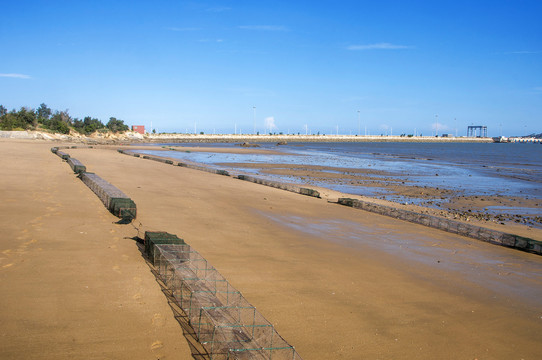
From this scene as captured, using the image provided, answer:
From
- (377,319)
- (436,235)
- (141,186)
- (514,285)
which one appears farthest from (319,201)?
(377,319)

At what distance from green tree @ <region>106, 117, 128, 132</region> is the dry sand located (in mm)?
90945

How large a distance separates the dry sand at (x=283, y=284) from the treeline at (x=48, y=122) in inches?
2367

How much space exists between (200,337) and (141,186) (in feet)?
36.3

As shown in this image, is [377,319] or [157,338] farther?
[377,319]

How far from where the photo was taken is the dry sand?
14.2ft

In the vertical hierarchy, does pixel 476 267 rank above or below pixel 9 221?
below

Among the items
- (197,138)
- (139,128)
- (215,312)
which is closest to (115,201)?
(215,312)

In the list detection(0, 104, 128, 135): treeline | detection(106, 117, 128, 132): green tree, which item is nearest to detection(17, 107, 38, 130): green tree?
detection(0, 104, 128, 135): treeline

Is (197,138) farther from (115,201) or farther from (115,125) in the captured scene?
(115,201)

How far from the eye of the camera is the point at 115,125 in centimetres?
9700

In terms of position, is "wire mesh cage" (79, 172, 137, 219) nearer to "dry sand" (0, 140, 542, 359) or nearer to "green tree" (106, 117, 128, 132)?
"dry sand" (0, 140, 542, 359)

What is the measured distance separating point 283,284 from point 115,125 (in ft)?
327

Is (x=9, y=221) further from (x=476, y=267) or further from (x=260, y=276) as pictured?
(x=476, y=267)

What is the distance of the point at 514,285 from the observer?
6.67 m
